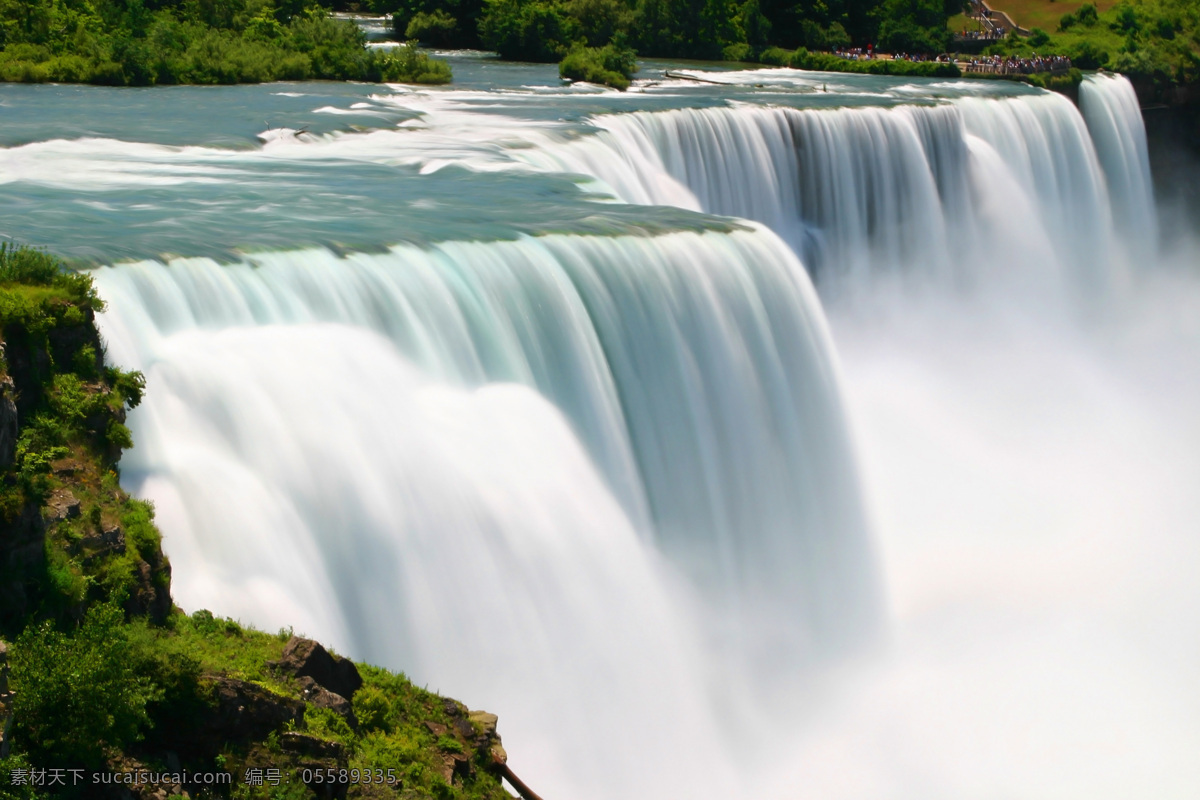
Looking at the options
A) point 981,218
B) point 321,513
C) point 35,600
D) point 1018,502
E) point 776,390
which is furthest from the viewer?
point 981,218

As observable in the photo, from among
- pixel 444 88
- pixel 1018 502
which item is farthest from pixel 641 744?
pixel 444 88

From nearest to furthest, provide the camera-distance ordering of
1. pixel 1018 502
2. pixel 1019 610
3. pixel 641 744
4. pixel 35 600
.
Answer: pixel 35 600
pixel 641 744
pixel 1019 610
pixel 1018 502

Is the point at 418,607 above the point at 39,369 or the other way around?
the other way around

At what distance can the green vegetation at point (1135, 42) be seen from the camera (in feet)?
135

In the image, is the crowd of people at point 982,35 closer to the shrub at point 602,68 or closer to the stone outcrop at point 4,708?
the shrub at point 602,68

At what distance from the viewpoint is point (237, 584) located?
10.3m

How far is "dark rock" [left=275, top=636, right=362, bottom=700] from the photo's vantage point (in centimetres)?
902

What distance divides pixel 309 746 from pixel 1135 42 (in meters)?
44.2

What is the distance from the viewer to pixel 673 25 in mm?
51406

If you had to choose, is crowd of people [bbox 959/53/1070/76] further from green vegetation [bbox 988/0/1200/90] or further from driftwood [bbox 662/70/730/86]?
driftwood [bbox 662/70/730/86]

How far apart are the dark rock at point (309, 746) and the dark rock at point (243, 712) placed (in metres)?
0.13

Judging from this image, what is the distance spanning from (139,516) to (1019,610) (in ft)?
39.8

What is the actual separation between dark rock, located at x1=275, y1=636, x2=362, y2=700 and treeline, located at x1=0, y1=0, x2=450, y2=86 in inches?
1088

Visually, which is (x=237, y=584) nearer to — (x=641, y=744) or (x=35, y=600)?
(x=35, y=600)
